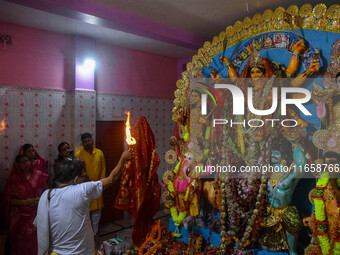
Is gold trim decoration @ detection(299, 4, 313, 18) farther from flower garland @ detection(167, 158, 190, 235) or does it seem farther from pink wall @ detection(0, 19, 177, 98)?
pink wall @ detection(0, 19, 177, 98)

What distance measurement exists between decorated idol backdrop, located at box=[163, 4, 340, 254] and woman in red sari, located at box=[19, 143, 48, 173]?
1.95 metres

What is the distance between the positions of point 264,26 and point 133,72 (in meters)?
3.05

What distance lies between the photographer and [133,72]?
19.9ft

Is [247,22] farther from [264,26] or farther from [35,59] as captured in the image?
[35,59]

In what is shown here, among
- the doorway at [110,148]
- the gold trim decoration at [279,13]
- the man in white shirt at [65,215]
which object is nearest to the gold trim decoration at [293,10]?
the gold trim decoration at [279,13]

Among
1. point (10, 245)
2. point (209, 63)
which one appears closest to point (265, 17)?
point (209, 63)

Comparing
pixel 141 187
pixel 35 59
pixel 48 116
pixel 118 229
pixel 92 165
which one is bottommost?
pixel 118 229

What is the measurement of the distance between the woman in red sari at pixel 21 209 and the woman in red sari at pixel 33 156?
280 millimetres

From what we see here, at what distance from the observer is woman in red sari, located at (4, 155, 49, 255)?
12.7ft

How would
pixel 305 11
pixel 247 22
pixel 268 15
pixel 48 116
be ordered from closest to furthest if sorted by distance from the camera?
1. pixel 305 11
2. pixel 268 15
3. pixel 247 22
4. pixel 48 116

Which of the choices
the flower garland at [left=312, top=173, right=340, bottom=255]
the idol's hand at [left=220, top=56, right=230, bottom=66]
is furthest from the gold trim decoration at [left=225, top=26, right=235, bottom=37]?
the flower garland at [left=312, top=173, right=340, bottom=255]

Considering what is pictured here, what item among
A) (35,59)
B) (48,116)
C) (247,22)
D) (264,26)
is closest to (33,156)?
(48,116)

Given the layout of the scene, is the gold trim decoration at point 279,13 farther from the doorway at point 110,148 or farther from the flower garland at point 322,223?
the doorway at point 110,148

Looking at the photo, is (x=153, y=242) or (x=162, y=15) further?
(x=162, y=15)
